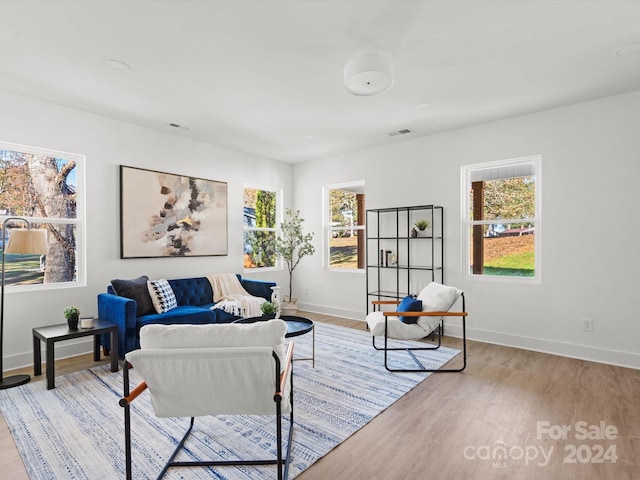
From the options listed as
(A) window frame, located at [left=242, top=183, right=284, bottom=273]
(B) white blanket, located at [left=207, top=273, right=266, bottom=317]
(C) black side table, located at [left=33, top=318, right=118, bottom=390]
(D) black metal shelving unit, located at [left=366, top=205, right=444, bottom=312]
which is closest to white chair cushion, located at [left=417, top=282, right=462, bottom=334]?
(D) black metal shelving unit, located at [left=366, top=205, right=444, bottom=312]

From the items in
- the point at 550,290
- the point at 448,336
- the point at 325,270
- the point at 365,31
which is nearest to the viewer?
the point at 365,31

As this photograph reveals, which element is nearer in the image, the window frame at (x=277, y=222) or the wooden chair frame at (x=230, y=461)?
the wooden chair frame at (x=230, y=461)

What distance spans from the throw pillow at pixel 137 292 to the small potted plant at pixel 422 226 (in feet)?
11.8

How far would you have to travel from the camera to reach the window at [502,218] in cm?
439

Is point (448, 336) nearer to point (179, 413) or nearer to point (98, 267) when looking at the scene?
point (179, 413)

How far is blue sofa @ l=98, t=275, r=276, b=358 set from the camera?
3.69 m

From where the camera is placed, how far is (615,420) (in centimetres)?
259

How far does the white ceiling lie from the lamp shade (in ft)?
4.65

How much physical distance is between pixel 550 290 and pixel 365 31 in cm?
351

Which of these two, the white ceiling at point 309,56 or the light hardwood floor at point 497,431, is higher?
the white ceiling at point 309,56

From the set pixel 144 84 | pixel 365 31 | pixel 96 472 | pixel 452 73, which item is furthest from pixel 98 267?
pixel 452 73

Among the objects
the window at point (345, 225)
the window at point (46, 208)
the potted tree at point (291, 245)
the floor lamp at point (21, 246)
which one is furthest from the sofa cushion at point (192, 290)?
the window at point (345, 225)

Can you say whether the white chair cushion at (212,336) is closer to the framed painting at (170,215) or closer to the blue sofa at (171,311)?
the blue sofa at (171,311)

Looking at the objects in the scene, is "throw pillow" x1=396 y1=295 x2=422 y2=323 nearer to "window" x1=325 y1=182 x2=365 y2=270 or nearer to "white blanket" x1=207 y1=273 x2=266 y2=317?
"white blanket" x1=207 y1=273 x2=266 y2=317
